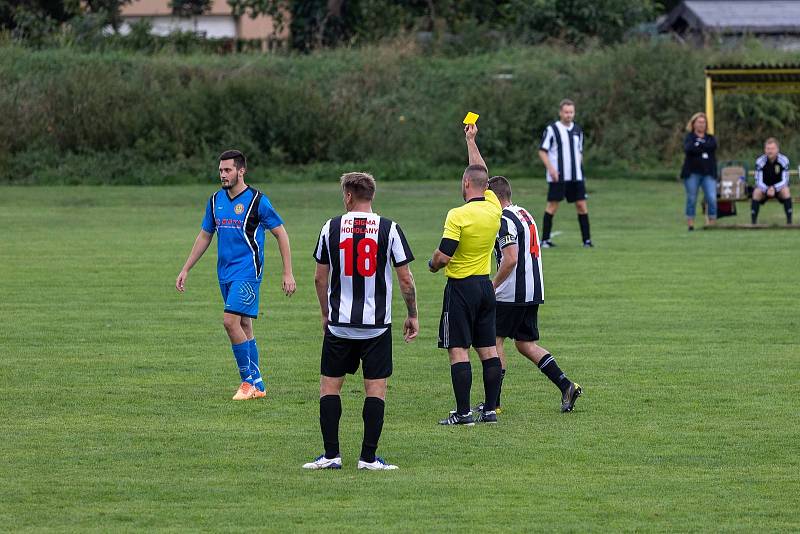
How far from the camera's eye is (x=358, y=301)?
8375 millimetres

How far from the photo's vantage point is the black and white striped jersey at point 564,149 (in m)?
21.2

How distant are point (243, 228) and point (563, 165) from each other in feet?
37.5

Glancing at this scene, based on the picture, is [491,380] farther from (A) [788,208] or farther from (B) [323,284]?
(A) [788,208]

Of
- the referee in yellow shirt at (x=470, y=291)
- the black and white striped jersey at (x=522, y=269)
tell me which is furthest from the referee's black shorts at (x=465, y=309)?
the black and white striped jersey at (x=522, y=269)

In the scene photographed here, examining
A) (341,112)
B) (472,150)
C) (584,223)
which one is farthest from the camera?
(341,112)

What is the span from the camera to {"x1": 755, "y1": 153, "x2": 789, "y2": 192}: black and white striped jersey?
83.0 feet

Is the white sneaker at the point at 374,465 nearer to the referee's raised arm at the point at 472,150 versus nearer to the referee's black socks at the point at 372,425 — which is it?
the referee's black socks at the point at 372,425

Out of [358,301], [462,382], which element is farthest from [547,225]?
[358,301]

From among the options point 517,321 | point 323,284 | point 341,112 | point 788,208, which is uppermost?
point 341,112

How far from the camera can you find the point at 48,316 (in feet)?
49.4

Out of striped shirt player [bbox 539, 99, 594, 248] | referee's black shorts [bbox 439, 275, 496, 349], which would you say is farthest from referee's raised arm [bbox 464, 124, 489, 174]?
striped shirt player [bbox 539, 99, 594, 248]

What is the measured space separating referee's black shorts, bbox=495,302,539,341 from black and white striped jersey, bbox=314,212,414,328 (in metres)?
2.04

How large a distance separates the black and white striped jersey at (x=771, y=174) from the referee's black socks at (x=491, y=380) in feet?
54.3

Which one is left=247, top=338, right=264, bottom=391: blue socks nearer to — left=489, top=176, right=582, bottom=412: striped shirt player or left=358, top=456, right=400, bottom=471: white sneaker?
left=489, top=176, right=582, bottom=412: striped shirt player
